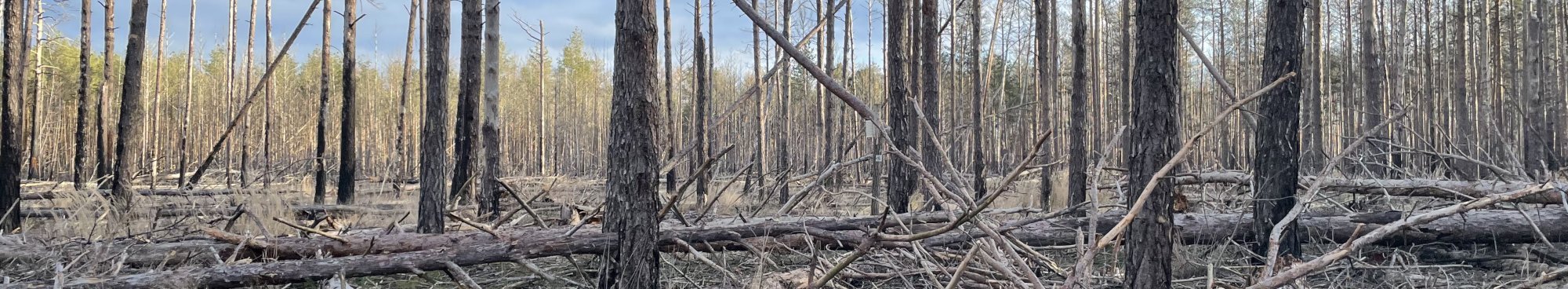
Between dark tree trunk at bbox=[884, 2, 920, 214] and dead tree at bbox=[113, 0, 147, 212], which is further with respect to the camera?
dead tree at bbox=[113, 0, 147, 212]

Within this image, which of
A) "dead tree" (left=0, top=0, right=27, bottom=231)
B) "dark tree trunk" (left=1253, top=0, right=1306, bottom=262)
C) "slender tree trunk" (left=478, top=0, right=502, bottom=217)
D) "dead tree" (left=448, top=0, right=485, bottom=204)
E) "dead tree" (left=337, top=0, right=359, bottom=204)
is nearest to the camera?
"dark tree trunk" (left=1253, top=0, right=1306, bottom=262)

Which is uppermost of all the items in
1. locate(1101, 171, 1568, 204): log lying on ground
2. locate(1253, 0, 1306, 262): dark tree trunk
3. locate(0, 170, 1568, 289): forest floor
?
locate(1253, 0, 1306, 262): dark tree trunk

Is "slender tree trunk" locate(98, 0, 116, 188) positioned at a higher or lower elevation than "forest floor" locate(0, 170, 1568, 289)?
higher

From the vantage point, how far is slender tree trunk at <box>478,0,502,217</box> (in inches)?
302

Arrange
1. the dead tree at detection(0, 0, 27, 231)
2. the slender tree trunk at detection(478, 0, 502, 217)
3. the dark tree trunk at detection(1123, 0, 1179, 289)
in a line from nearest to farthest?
the dark tree trunk at detection(1123, 0, 1179, 289) → the dead tree at detection(0, 0, 27, 231) → the slender tree trunk at detection(478, 0, 502, 217)

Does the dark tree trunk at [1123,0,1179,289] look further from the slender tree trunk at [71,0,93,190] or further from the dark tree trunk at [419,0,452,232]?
the slender tree trunk at [71,0,93,190]

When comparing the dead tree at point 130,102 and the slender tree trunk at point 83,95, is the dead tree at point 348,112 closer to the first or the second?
the slender tree trunk at point 83,95

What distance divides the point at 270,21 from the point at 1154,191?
16.6 m

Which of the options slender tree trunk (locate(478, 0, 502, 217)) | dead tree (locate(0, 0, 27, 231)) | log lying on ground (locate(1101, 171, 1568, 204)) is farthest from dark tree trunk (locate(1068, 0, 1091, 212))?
dead tree (locate(0, 0, 27, 231))

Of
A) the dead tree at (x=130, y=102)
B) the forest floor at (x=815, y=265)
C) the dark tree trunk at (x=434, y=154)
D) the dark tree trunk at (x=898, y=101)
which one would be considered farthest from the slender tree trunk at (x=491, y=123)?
the dark tree trunk at (x=898, y=101)

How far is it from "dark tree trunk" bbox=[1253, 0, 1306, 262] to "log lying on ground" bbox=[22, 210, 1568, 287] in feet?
0.88

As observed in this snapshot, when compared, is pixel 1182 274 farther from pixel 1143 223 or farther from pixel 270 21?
pixel 270 21

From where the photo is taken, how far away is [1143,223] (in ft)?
9.00

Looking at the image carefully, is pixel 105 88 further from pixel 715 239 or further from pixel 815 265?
pixel 815 265
